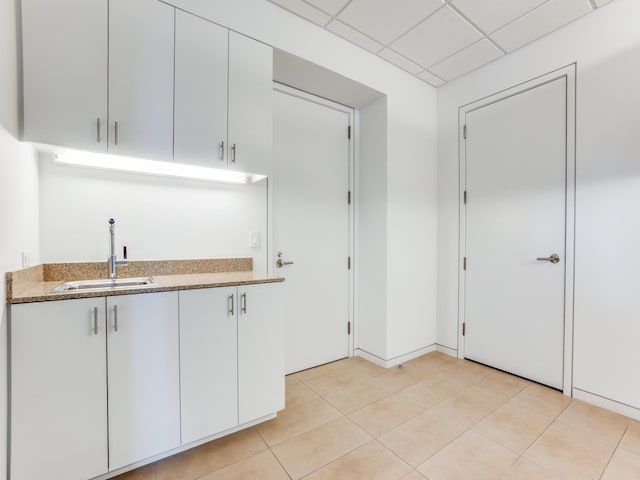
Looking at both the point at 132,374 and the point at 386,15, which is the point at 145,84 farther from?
the point at 386,15

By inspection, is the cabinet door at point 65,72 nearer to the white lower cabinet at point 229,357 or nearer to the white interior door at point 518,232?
the white lower cabinet at point 229,357

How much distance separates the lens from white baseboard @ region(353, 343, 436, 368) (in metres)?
2.72

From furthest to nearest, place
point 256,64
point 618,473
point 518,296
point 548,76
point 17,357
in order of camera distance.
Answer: point 518,296
point 548,76
point 256,64
point 618,473
point 17,357

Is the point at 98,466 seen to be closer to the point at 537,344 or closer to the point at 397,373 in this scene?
the point at 397,373

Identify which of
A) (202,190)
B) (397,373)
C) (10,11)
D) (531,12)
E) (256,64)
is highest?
(531,12)

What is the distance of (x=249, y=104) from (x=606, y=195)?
244 cm

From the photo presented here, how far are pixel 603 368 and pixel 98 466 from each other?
2.98 meters

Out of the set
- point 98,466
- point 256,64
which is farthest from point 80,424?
point 256,64

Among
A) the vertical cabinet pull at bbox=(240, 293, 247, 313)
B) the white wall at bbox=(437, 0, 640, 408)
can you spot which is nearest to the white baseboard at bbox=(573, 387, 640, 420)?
the white wall at bbox=(437, 0, 640, 408)

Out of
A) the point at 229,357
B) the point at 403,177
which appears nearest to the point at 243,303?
the point at 229,357

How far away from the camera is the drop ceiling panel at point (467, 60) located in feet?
8.09

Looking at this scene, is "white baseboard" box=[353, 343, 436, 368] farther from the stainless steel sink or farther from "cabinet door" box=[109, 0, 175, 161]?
"cabinet door" box=[109, 0, 175, 161]

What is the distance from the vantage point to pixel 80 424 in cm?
130

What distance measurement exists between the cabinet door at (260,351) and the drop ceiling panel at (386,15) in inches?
76.5
